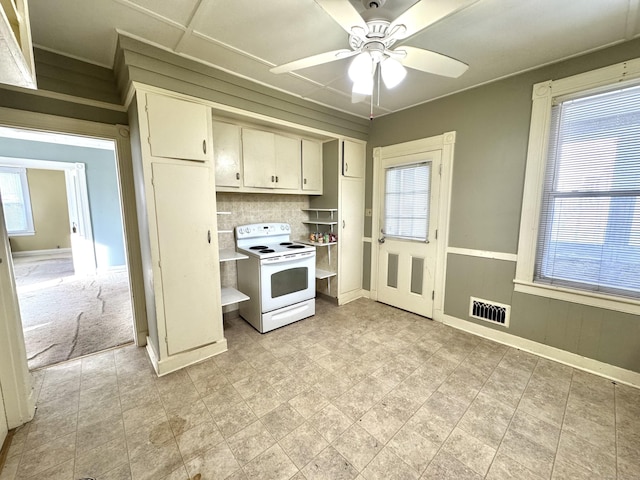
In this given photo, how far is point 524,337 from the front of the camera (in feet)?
7.82

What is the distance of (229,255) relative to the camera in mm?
2744

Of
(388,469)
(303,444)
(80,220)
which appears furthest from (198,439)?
(80,220)

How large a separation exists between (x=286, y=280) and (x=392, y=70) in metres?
2.18

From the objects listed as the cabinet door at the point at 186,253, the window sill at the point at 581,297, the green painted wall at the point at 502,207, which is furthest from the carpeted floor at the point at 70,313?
the window sill at the point at 581,297

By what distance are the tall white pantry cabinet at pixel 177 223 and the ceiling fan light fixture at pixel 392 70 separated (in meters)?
1.47

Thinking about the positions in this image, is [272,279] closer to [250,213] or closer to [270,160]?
[250,213]

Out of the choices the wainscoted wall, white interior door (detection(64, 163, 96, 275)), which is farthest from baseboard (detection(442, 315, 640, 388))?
white interior door (detection(64, 163, 96, 275))

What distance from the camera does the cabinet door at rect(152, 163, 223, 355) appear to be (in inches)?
78.5

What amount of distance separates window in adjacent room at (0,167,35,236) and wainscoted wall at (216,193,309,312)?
727 cm

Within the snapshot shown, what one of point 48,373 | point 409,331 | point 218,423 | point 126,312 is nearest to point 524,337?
point 409,331

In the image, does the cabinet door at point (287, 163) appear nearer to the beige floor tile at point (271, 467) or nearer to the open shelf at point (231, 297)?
the open shelf at point (231, 297)

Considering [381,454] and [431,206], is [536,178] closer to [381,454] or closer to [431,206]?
[431,206]

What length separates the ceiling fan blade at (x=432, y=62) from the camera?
54.6 inches

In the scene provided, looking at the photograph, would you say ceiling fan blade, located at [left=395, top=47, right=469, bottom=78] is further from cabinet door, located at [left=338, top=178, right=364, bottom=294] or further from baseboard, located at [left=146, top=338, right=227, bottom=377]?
A: baseboard, located at [left=146, top=338, right=227, bottom=377]
